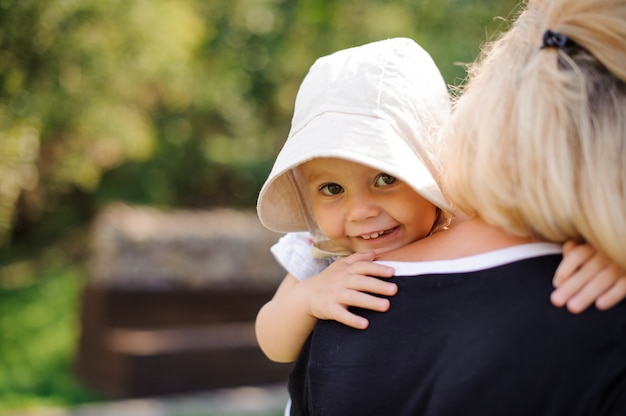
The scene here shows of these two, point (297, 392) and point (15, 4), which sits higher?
point (15, 4)

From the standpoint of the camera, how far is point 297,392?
1.77m

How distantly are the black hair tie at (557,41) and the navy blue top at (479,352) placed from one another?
353mm

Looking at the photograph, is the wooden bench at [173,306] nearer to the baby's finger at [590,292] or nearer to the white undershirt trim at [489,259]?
the white undershirt trim at [489,259]

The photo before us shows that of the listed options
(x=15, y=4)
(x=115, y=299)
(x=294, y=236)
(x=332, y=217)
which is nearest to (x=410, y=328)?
(x=332, y=217)

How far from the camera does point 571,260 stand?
143cm

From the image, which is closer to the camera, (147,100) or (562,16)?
(562,16)

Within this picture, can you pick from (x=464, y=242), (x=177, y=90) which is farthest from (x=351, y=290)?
(x=177, y=90)

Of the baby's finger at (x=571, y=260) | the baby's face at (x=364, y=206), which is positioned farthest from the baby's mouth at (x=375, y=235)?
the baby's finger at (x=571, y=260)

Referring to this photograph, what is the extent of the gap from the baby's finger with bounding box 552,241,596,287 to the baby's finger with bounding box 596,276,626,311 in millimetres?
60

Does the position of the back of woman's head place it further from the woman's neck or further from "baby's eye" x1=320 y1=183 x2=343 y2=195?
"baby's eye" x1=320 y1=183 x2=343 y2=195

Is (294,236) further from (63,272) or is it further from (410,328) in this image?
(63,272)

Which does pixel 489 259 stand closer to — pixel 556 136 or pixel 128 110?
pixel 556 136

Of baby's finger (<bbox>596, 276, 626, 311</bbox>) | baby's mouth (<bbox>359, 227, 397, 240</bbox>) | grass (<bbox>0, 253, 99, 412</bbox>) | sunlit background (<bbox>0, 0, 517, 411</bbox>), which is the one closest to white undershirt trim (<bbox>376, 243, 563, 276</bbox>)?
baby's finger (<bbox>596, 276, 626, 311</bbox>)

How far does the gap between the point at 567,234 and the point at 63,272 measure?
16399mm
